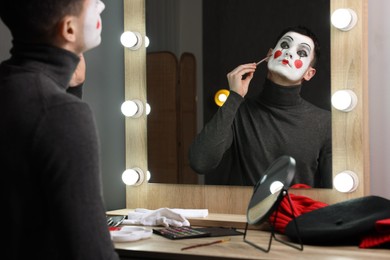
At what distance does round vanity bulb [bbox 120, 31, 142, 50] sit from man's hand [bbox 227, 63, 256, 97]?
0.46m

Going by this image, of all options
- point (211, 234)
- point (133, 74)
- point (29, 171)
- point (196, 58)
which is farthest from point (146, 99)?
point (29, 171)

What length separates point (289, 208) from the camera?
1.71 m

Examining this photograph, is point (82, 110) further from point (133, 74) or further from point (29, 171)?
point (133, 74)

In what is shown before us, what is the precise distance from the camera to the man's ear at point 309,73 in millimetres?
1917

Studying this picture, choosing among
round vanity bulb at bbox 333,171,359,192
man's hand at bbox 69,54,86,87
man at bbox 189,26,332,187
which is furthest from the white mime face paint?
man's hand at bbox 69,54,86,87

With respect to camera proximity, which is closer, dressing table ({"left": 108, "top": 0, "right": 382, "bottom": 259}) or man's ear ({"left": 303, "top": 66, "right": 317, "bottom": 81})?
dressing table ({"left": 108, "top": 0, "right": 382, "bottom": 259})

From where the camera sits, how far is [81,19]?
0.99 meters

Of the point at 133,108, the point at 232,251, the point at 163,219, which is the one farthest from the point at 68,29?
the point at 133,108

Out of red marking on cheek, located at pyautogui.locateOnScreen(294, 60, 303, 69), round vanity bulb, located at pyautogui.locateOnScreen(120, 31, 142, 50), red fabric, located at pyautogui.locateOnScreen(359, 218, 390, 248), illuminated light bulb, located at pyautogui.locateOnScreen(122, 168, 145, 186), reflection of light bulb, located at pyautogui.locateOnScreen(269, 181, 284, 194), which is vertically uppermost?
round vanity bulb, located at pyautogui.locateOnScreen(120, 31, 142, 50)

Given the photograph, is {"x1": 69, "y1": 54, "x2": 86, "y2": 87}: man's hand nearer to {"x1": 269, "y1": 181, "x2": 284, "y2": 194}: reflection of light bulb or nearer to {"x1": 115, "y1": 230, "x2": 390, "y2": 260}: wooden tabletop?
{"x1": 115, "y1": 230, "x2": 390, "y2": 260}: wooden tabletop

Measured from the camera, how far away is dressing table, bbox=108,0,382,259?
1.46 m

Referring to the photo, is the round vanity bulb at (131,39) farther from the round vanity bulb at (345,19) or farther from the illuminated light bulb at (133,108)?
the round vanity bulb at (345,19)

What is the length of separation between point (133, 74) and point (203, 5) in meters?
0.42

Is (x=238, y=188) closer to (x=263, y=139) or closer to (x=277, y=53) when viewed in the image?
(x=263, y=139)
